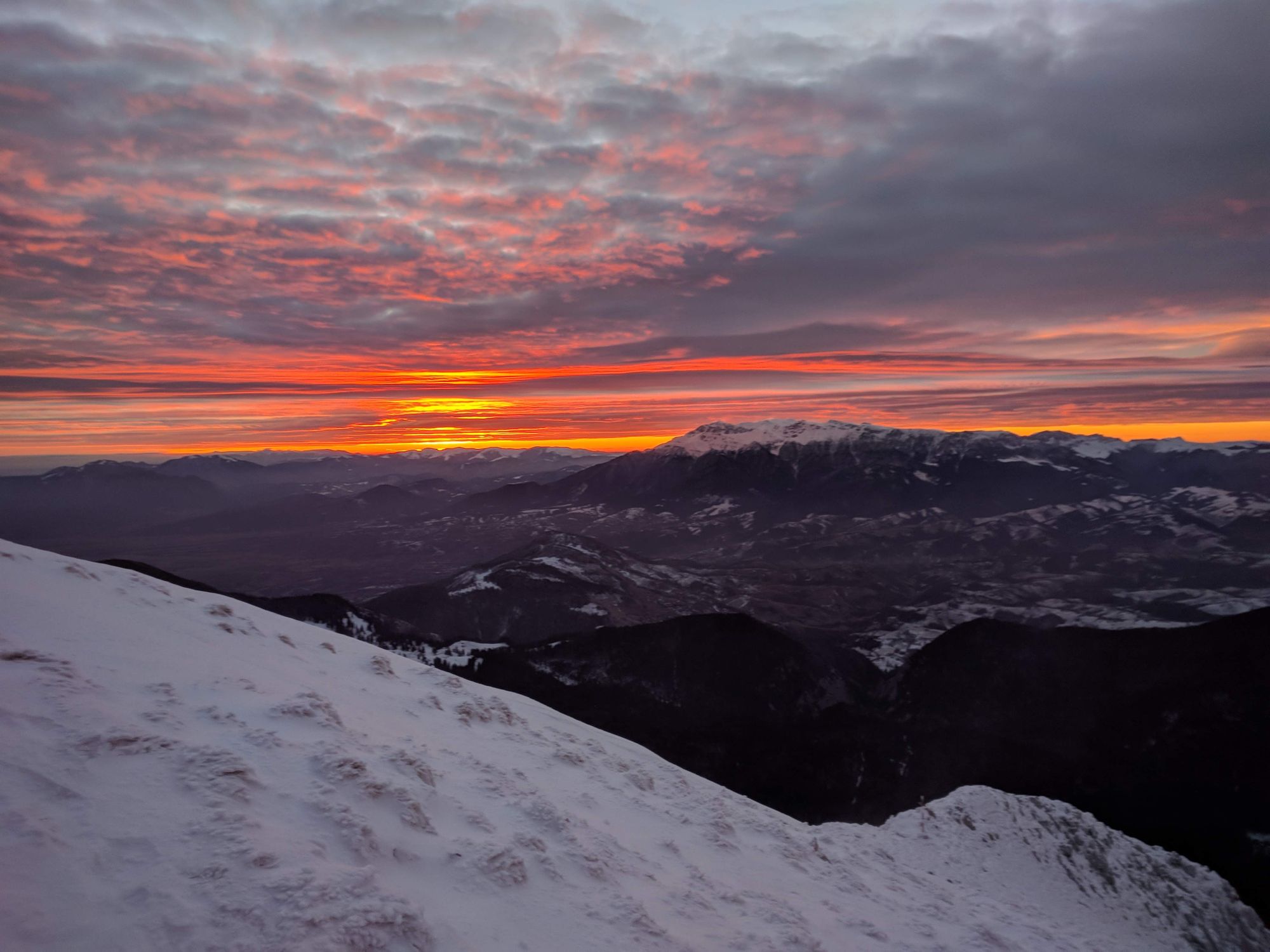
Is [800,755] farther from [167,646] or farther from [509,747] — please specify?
[167,646]

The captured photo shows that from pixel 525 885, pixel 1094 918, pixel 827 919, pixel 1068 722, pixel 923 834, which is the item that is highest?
pixel 525 885

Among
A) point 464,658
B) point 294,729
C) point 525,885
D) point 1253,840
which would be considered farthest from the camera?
point 464,658

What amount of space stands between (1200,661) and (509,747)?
15442 centimetres

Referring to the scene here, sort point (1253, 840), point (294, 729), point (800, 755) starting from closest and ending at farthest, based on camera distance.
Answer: point (294, 729) < point (1253, 840) < point (800, 755)

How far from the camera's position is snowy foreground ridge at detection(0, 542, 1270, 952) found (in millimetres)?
8234

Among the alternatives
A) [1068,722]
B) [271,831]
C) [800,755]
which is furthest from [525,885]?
[1068,722]

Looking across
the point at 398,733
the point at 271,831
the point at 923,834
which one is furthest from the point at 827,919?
the point at 923,834

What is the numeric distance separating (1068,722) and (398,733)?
136735mm

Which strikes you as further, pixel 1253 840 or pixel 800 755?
pixel 800 755

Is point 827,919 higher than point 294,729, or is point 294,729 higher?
point 294,729

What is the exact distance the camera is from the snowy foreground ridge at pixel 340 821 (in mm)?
8234

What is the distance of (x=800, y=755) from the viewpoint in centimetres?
10012

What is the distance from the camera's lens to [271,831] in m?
9.84

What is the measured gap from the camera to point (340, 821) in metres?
11.0
